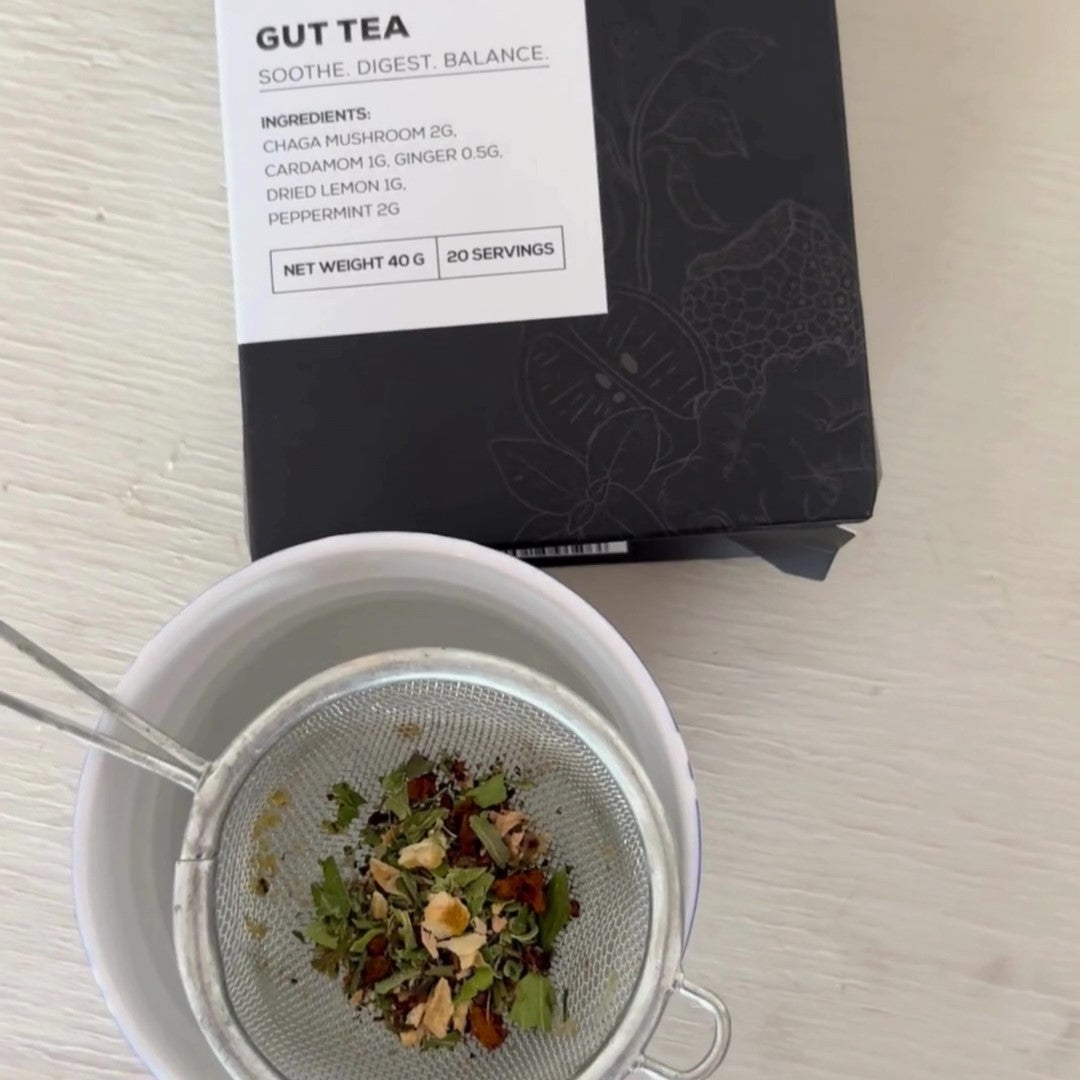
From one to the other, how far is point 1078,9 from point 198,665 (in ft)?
1.77

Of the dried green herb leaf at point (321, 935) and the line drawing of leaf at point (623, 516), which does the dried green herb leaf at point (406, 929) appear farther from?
the line drawing of leaf at point (623, 516)

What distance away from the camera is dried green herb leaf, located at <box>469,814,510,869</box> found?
0.53 metres

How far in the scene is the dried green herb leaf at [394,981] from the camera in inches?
20.4

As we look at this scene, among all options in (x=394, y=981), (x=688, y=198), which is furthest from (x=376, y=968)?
(x=688, y=198)

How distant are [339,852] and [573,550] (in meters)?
0.18

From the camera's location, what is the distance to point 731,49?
1.68 feet

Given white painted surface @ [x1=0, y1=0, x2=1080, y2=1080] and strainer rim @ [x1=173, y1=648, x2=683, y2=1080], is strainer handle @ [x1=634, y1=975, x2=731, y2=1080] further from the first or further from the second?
white painted surface @ [x1=0, y1=0, x2=1080, y2=1080]

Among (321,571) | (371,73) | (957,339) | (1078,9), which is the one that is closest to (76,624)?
(321,571)

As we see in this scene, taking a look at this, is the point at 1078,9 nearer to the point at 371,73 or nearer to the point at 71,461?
the point at 371,73

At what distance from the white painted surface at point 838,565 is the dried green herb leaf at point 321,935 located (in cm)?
14

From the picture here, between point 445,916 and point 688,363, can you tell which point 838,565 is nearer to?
point 688,363

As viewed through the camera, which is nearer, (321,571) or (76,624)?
(321,571)

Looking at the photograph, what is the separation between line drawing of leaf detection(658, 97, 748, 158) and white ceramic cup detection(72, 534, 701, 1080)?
201 mm

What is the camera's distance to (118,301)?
603mm
